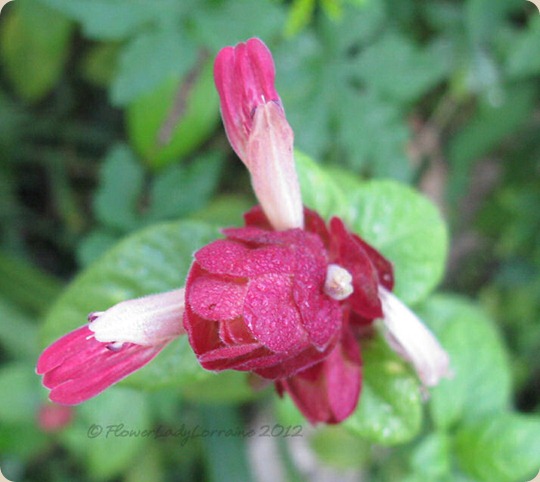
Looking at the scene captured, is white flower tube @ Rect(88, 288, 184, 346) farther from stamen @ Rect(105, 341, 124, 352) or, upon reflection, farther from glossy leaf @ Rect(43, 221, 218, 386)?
glossy leaf @ Rect(43, 221, 218, 386)

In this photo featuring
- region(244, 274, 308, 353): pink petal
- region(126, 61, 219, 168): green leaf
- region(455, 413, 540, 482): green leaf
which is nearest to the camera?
region(244, 274, 308, 353): pink petal

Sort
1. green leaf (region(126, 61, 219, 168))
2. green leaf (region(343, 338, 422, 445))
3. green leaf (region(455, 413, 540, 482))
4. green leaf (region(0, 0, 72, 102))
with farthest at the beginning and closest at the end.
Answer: green leaf (region(0, 0, 72, 102))
green leaf (region(126, 61, 219, 168))
green leaf (region(455, 413, 540, 482))
green leaf (region(343, 338, 422, 445))

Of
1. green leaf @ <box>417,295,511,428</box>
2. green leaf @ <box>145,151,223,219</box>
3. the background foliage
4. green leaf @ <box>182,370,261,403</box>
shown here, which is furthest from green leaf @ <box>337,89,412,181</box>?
green leaf @ <box>182,370,261,403</box>

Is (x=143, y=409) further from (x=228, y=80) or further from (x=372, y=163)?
(x=228, y=80)

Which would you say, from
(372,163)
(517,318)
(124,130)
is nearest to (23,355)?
(124,130)

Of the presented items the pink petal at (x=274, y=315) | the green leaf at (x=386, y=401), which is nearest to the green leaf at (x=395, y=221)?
the green leaf at (x=386, y=401)

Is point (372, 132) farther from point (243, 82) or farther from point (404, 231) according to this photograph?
point (243, 82)

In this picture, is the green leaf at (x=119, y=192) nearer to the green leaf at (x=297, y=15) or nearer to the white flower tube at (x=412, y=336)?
the green leaf at (x=297, y=15)
